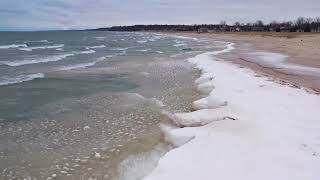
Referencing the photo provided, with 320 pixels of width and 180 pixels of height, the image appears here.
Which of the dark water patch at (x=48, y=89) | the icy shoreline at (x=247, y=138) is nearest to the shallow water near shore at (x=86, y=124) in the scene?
the dark water patch at (x=48, y=89)

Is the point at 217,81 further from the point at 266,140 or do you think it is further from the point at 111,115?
the point at 266,140

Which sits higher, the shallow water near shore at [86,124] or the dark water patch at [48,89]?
the shallow water near shore at [86,124]

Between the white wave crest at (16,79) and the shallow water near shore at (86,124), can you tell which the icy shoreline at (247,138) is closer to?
the shallow water near shore at (86,124)

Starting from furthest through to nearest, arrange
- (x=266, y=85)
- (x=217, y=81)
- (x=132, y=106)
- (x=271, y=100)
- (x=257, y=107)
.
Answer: (x=217, y=81) < (x=266, y=85) < (x=132, y=106) < (x=271, y=100) < (x=257, y=107)

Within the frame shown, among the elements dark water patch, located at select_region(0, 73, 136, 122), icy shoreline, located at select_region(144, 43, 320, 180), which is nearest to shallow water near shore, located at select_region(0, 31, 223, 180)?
dark water patch, located at select_region(0, 73, 136, 122)

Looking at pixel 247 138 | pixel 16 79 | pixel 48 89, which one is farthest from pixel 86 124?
pixel 16 79

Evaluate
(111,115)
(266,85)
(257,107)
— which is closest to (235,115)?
(257,107)

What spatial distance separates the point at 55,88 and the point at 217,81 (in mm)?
8912

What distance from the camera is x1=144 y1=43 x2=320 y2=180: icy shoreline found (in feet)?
25.9

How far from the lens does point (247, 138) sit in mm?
10062

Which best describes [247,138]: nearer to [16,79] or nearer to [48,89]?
[48,89]

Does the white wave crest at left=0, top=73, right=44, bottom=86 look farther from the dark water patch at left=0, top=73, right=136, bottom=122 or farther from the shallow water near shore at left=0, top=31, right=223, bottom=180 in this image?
the dark water patch at left=0, top=73, right=136, bottom=122

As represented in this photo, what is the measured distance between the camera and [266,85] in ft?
60.2

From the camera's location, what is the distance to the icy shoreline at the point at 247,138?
25.9 ft
